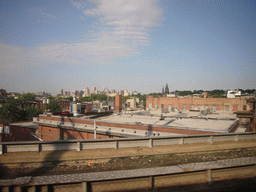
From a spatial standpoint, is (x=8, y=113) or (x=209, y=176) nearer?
(x=209, y=176)

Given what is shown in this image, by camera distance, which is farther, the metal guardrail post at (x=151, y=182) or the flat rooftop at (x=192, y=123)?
the flat rooftop at (x=192, y=123)

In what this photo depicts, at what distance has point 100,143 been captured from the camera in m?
9.11

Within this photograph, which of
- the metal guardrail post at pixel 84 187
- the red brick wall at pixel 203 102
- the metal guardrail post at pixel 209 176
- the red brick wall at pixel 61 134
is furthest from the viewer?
the red brick wall at pixel 203 102

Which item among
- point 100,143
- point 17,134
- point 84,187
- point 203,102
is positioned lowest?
point 17,134

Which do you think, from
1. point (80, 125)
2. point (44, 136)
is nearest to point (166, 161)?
point (80, 125)

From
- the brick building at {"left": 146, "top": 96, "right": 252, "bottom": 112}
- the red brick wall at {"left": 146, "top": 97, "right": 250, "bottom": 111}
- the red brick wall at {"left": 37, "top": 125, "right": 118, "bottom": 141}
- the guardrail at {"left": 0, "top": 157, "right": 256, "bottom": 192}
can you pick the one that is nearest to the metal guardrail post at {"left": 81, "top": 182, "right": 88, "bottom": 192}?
the guardrail at {"left": 0, "top": 157, "right": 256, "bottom": 192}

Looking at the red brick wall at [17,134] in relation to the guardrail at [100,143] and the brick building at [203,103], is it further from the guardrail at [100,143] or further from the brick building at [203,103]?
the brick building at [203,103]

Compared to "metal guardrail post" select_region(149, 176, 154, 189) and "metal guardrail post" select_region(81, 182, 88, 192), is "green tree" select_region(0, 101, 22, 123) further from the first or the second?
"metal guardrail post" select_region(149, 176, 154, 189)

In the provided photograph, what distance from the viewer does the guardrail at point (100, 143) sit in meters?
8.31

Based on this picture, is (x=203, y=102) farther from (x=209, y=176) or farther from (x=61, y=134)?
(x=209, y=176)

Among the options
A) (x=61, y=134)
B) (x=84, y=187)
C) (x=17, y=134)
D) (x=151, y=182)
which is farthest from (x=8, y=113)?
(x=151, y=182)

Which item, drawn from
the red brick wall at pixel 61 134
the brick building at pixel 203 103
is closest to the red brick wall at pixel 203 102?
the brick building at pixel 203 103

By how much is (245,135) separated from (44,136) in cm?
2362

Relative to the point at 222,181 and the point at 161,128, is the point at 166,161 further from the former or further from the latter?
the point at 161,128
